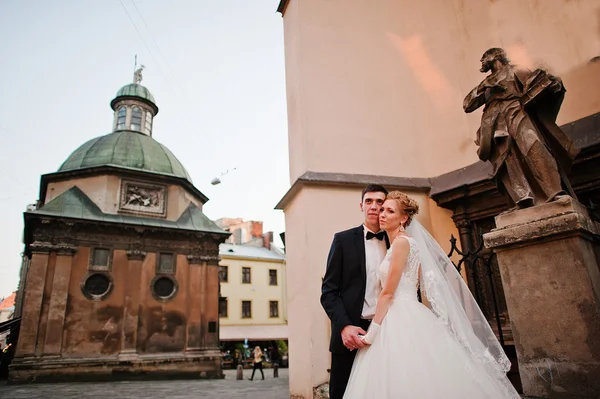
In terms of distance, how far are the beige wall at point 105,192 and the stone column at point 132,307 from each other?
302 cm

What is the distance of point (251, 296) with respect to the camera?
37719 mm

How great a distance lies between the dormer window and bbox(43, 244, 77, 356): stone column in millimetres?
11750

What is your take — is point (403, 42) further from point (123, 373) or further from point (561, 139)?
point (123, 373)

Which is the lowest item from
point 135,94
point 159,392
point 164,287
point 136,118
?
point 159,392

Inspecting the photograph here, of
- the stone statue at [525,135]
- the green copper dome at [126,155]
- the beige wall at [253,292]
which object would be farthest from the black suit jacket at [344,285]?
the beige wall at [253,292]

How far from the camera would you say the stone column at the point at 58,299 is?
17859mm

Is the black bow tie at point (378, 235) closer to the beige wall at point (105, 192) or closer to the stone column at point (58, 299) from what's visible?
the stone column at point (58, 299)

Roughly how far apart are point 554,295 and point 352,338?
1.89 meters

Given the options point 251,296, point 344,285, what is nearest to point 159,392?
point 344,285

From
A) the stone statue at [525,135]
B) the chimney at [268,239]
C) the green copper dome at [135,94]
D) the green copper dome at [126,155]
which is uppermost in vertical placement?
the green copper dome at [135,94]

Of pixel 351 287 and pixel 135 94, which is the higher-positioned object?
pixel 135 94

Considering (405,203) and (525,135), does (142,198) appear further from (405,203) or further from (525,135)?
(405,203)

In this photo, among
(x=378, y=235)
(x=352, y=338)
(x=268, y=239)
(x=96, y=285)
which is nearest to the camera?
(x=352, y=338)

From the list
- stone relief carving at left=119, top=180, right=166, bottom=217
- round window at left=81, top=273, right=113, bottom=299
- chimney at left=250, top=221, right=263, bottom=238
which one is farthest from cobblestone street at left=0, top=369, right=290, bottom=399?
chimney at left=250, top=221, right=263, bottom=238
